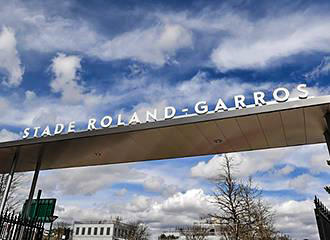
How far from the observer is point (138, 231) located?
63.0m

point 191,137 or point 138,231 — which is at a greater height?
point 138,231

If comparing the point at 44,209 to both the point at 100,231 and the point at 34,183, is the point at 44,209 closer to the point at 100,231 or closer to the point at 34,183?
the point at 34,183

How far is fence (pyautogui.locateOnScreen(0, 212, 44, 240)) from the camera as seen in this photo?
833 centimetres

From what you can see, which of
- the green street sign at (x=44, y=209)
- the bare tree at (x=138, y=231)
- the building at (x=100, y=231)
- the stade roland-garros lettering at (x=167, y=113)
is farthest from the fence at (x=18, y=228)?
the building at (x=100, y=231)

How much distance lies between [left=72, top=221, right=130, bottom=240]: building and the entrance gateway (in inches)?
2300

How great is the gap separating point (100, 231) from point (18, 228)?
2454 inches

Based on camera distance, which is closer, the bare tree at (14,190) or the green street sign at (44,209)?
the green street sign at (44,209)

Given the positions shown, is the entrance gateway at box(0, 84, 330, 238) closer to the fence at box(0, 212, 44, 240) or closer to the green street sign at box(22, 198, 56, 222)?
the green street sign at box(22, 198, 56, 222)

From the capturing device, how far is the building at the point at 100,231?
6506 centimetres

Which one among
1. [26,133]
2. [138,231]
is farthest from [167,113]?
[138,231]

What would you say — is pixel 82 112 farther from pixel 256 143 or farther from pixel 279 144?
pixel 279 144

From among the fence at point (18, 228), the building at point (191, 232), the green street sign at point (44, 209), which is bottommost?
the fence at point (18, 228)

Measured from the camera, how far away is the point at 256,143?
9352 mm

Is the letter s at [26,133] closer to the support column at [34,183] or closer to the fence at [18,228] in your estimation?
the support column at [34,183]
